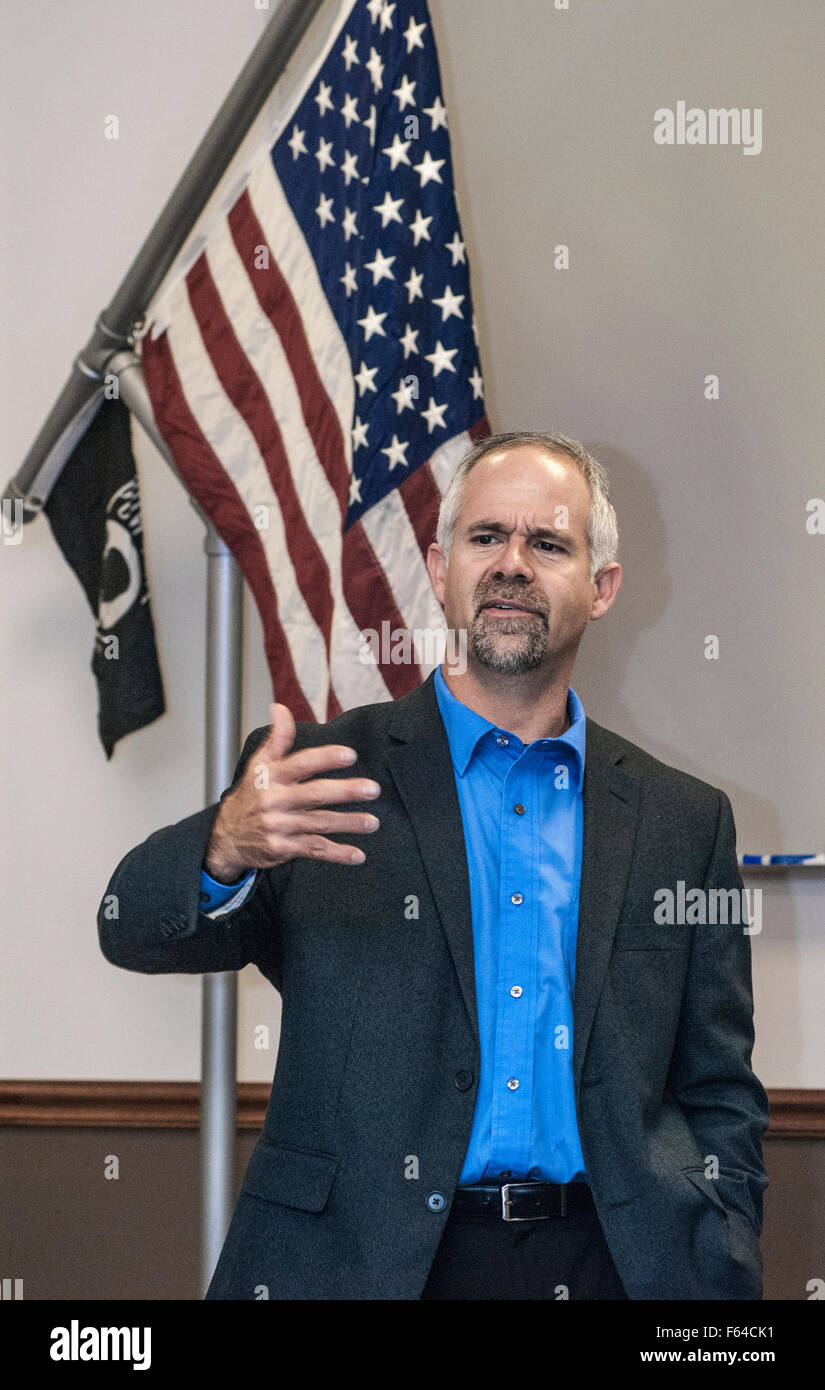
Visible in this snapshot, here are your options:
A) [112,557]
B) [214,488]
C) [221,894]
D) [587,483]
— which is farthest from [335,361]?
[221,894]

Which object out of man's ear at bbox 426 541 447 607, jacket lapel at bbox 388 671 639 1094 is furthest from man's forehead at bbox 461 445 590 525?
jacket lapel at bbox 388 671 639 1094

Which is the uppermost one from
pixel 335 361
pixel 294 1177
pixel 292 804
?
pixel 335 361

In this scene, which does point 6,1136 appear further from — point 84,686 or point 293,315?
point 293,315

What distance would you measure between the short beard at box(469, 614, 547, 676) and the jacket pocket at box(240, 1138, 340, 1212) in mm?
760

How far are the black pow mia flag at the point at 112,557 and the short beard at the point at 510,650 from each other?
111 cm

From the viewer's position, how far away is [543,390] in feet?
10.5

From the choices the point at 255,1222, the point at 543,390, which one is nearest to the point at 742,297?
the point at 543,390

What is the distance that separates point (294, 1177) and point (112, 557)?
1.54 meters

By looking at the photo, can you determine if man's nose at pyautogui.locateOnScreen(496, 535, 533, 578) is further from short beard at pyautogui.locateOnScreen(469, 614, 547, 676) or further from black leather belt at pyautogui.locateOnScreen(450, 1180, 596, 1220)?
black leather belt at pyautogui.locateOnScreen(450, 1180, 596, 1220)

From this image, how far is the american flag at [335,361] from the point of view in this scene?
271 centimetres

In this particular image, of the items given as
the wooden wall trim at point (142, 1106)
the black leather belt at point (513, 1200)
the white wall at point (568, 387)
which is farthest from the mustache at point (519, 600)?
the wooden wall trim at point (142, 1106)

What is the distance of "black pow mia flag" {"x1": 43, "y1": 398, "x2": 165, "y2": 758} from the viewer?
293 cm

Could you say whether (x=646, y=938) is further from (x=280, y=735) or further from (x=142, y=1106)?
(x=142, y=1106)

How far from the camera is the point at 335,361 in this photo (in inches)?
109
